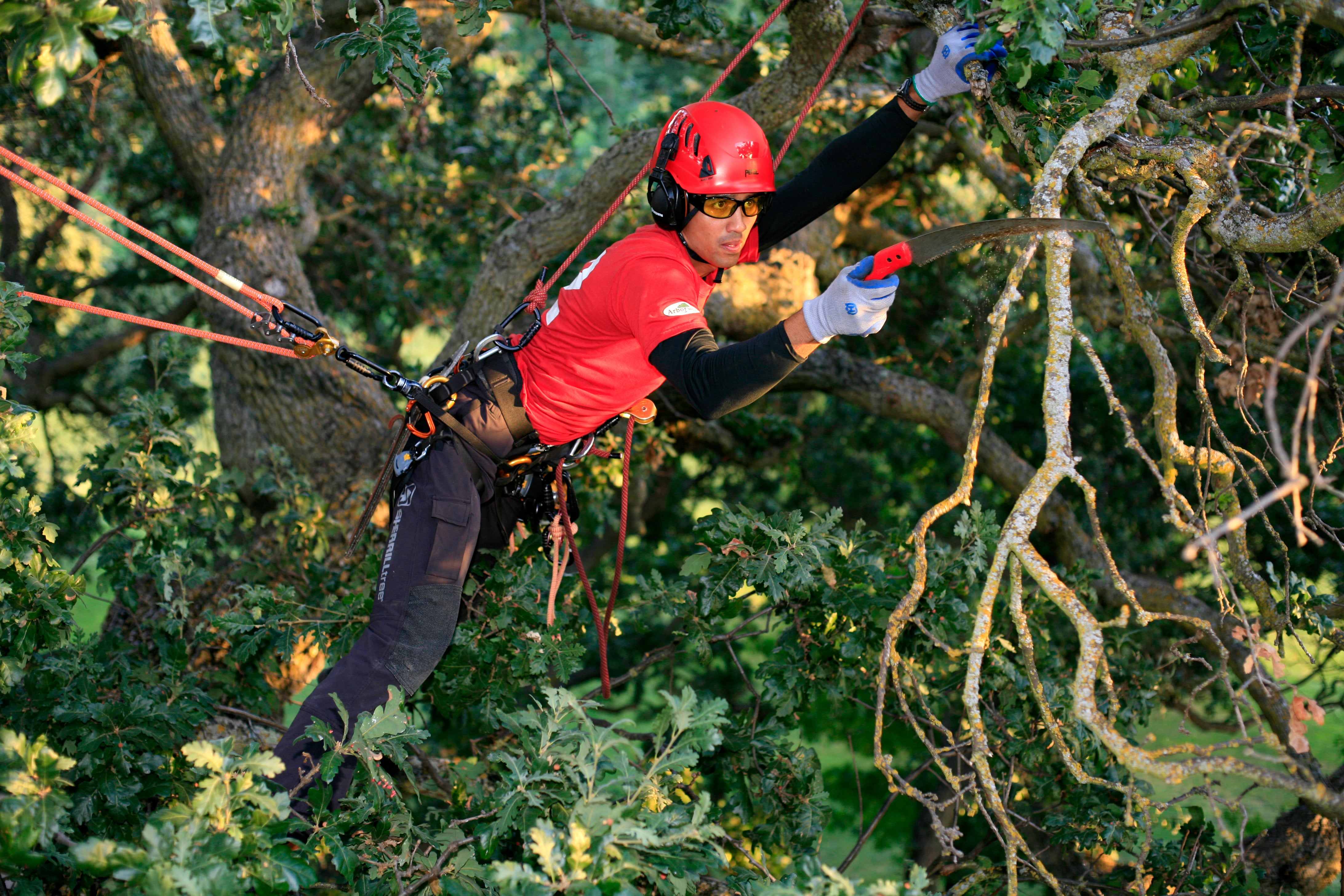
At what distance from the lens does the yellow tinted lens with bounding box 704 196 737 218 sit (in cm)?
276

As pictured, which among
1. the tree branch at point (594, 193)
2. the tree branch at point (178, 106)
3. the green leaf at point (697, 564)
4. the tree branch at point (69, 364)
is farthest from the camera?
the tree branch at point (69, 364)

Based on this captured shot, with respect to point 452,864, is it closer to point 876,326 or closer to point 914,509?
point 876,326

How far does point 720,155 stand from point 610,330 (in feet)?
1.95

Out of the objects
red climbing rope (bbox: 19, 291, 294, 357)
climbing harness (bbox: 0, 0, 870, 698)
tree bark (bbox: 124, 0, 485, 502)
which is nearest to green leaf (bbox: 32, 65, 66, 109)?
red climbing rope (bbox: 19, 291, 294, 357)

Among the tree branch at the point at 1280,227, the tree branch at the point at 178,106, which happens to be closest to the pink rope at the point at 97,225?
the tree branch at the point at 1280,227

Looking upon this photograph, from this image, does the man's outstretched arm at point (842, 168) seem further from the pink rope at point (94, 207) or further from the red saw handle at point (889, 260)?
the pink rope at point (94, 207)

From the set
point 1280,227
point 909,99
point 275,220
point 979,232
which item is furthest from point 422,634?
point 275,220

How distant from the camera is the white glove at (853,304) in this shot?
212cm

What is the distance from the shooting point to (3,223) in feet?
22.4

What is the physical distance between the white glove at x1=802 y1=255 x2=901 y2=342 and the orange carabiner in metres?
1.38

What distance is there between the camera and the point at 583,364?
2920 millimetres

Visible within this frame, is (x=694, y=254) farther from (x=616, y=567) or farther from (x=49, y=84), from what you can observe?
(x=49, y=84)

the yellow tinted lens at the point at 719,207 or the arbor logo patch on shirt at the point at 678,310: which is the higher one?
the yellow tinted lens at the point at 719,207

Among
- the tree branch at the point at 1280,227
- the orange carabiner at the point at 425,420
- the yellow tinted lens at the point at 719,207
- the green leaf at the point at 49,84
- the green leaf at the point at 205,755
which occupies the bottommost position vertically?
the tree branch at the point at 1280,227
